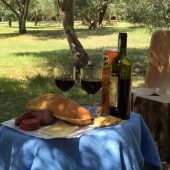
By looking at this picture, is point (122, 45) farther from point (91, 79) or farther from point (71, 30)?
point (71, 30)

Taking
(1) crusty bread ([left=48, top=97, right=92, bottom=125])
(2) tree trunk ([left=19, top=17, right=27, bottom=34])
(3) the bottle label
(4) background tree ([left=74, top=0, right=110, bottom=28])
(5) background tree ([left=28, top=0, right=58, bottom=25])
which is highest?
(5) background tree ([left=28, top=0, right=58, bottom=25])

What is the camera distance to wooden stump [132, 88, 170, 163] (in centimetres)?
408

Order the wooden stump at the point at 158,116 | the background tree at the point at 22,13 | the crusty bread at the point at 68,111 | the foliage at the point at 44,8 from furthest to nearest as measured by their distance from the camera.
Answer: the foliage at the point at 44,8, the background tree at the point at 22,13, the wooden stump at the point at 158,116, the crusty bread at the point at 68,111

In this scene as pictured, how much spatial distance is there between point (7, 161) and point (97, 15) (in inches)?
1280

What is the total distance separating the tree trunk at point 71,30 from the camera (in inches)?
365

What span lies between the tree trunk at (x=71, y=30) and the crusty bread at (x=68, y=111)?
6.99 metres

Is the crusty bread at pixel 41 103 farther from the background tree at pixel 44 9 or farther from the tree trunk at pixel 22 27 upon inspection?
the background tree at pixel 44 9

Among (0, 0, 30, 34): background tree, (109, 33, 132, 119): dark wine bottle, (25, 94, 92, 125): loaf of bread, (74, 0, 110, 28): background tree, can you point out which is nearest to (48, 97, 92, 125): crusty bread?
(25, 94, 92, 125): loaf of bread

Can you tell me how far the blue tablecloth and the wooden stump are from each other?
1800 millimetres

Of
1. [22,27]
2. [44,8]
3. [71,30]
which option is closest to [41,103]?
[71,30]

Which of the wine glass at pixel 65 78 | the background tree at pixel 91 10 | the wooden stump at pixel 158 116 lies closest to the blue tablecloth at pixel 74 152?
the wine glass at pixel 65 78

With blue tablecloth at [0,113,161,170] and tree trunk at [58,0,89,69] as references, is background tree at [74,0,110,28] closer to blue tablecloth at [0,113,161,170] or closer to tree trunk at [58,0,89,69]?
tree trunk at [58,0,89,69]

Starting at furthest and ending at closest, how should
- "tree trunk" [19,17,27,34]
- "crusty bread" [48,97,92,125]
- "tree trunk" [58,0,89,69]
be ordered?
"tree trunk" [19,17,27,34] → "tree trunk" [58,0,89,69] → "crusty bread" [48,97,92,125]

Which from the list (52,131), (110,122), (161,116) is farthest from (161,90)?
(52,131)
